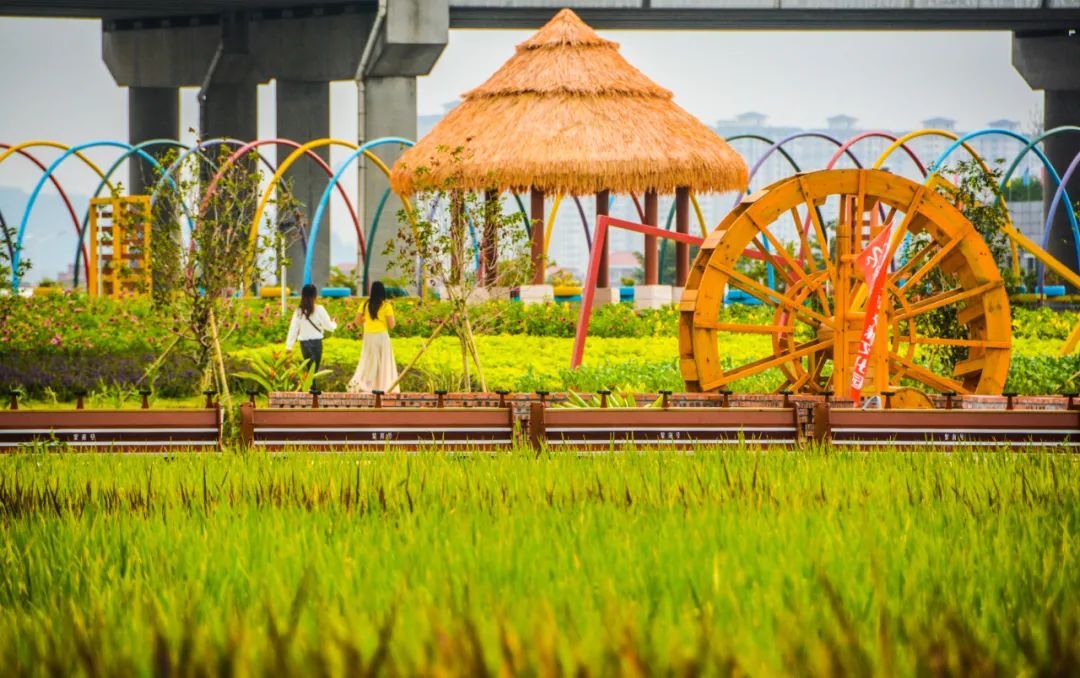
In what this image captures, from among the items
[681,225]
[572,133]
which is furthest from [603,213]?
[572,133]

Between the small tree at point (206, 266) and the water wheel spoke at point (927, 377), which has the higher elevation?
the small tree at point (206, 266)

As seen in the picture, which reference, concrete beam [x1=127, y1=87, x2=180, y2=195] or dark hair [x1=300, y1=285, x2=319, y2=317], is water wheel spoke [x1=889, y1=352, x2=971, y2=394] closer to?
dark hair [x1=300, y1=285, x2=319, y2=317]

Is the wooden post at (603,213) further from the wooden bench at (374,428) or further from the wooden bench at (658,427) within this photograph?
the wooden bench at (374,428)

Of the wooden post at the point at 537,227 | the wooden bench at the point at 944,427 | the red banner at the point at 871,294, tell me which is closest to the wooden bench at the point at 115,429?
the wooden bench at the point at 944,427

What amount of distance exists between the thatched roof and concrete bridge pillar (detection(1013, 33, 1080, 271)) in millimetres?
14565

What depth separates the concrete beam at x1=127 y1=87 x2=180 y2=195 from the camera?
41.6 meters

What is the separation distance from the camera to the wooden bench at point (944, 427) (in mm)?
9820

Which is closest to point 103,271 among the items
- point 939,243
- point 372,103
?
point 372,103

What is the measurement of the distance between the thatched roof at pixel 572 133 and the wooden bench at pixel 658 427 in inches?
555

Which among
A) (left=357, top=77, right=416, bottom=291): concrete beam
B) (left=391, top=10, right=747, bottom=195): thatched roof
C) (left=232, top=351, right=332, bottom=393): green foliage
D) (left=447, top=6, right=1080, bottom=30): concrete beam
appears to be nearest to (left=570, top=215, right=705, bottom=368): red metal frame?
(left=232, top=351, right=332, bottom=393): green foliage

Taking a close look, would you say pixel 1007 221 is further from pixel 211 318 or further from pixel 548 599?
pixel 548 599

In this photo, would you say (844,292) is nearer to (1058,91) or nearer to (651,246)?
(651,246)

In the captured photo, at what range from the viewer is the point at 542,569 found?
16.3 ft

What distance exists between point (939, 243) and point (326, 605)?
33.7ft
